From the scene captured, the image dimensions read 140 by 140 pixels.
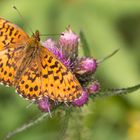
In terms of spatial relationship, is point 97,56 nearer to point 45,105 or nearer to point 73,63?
point 73,63

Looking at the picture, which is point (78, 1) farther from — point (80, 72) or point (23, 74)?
point (23, 74)

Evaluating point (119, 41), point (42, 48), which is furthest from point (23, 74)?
point (119, 41)

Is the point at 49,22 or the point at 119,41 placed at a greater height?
the point at 49,22

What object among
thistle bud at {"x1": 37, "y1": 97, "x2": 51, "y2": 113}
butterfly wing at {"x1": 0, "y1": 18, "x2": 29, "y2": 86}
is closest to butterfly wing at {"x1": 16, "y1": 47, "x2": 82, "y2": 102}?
butterfly wing at {"x1": 0, "y1": 18, "x2": 29, "y2": 86}

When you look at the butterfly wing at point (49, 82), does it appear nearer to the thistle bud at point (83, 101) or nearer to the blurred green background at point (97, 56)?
the thistle bud at point (83, 101)

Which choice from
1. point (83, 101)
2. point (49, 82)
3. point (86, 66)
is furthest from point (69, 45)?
point (49, 82)

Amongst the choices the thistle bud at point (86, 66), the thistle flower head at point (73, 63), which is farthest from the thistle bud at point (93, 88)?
the thistle bud at point (86, 66)
